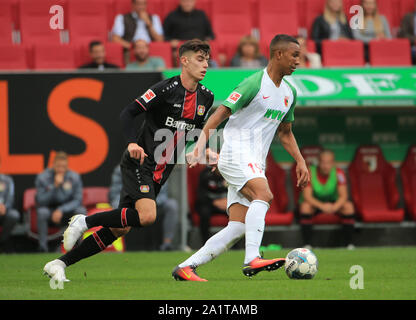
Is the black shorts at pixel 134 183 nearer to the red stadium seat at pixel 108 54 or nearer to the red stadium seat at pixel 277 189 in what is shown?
the red stadium seat at pixel 277 189

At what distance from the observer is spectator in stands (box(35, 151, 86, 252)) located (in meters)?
12.2

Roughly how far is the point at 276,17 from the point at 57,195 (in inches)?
214

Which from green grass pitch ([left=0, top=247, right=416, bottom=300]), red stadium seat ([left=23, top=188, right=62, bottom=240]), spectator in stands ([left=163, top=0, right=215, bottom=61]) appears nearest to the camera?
green grass pitch ([left=0, top=247, right=416, bottom=300])

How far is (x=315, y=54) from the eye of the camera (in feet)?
44.0

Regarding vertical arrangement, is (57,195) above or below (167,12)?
below

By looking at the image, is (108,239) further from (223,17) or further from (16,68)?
(223,17)

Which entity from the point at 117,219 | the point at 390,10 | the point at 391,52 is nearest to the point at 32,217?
the point at 117,219

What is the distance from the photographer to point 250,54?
13141 millimetres

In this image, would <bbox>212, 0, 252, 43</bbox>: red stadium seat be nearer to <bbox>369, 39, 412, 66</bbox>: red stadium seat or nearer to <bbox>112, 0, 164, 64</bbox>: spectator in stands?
<bbox>112, 0, 164, 64</bbox>: spectator in stands

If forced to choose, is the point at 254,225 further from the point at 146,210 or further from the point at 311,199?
the point at 311,199

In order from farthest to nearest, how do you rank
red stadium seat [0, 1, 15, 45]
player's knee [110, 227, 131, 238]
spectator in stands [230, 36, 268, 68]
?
red stadium seat [0, 1, 15, 45] < spectator in stands [230, 36, 268, 68] < player's knee [110, 227, 131, 238]

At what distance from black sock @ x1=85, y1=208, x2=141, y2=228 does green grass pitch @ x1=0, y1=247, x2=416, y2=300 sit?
49cm

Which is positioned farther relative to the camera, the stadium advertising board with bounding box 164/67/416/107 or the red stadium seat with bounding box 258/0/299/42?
the red stadium seat with bounding box 258/0/299/42

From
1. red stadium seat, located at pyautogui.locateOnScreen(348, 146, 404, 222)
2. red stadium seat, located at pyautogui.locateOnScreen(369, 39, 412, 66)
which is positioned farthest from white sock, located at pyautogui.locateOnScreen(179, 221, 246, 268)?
red stadium seat, located at pyautogui.locateOnScreen(369, 39, 412, 66)
